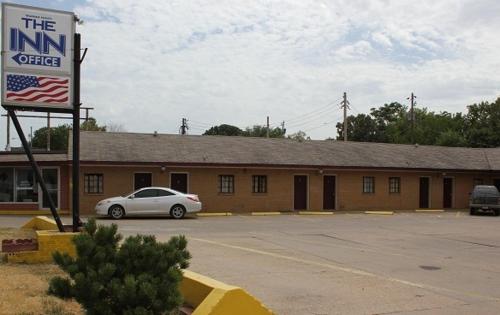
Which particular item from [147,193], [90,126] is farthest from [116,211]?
[90,126]

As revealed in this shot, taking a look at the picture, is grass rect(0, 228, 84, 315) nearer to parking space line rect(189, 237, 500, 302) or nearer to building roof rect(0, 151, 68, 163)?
parking space line rect(189, 237, 500, 302)

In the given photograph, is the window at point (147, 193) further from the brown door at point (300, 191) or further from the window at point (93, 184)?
the brown door at point (300, 191)

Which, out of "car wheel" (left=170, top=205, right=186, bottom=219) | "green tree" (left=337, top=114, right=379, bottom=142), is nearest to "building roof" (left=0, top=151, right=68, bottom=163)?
"car wheel" (left=170, top=205, right=186, bottom=219)

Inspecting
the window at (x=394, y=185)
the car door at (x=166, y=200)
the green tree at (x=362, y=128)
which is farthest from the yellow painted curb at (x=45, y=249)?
the green tree at (x=362, y=128)

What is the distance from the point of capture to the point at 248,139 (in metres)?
36.9

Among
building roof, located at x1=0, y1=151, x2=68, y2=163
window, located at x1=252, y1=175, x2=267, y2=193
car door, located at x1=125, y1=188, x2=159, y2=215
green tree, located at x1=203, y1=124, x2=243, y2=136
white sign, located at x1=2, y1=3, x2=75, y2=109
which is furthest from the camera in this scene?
green tree, located at x1=203, y1=124, x2=243, y2=136

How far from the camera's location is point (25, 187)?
29219 millimetres

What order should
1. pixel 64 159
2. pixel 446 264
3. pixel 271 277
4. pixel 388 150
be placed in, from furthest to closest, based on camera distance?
1. pixel 388 150
2. pixel 64 159
3. pixel 446 264
4. pixel 271 277

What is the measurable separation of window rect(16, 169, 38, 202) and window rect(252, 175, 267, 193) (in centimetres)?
1141

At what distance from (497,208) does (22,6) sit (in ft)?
94.7

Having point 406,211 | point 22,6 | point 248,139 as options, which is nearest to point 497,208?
point 406,211

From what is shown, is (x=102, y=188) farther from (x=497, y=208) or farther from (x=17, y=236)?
(x=497, y=208)

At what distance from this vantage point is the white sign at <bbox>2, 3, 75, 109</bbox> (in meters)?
11.4

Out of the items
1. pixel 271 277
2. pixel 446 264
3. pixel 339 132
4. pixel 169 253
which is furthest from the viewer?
pixel 339 132
